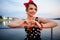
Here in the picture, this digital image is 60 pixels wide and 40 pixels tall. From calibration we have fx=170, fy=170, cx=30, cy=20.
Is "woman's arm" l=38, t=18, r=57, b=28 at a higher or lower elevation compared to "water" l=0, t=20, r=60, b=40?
higher

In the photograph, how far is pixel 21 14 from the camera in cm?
173

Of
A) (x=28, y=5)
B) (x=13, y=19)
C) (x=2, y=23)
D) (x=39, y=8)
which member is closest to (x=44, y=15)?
(x=39, y=8)

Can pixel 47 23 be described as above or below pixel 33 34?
above

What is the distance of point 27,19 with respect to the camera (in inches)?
68.7

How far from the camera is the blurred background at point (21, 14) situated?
1730 mm

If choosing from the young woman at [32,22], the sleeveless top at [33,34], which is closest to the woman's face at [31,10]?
the young woman at [32,22]

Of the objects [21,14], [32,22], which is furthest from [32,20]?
[21,14]

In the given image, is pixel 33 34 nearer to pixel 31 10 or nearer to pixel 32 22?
pixel 32 22

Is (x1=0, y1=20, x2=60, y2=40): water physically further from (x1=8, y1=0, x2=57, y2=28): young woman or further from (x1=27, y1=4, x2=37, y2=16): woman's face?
(x1=27, y1=4, x2=37, y2=16): woman's face

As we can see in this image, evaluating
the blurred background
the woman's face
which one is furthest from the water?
the woman's face

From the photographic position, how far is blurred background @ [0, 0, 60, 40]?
5.68ft

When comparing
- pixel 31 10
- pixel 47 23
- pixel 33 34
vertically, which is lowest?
pixel 33 34

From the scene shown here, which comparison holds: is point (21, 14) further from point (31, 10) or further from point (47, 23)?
point (47, 23)

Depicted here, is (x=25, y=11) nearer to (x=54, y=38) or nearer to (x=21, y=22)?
(x=21, y=22)
